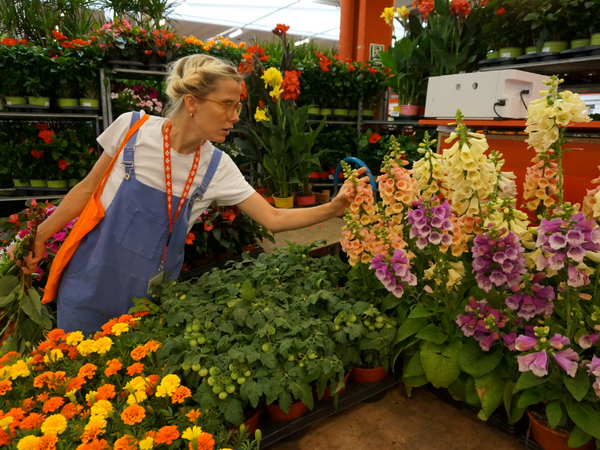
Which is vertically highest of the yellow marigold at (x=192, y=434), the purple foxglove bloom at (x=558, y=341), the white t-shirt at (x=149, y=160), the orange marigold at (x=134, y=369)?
the white t-shirt at (x=149, y=160)

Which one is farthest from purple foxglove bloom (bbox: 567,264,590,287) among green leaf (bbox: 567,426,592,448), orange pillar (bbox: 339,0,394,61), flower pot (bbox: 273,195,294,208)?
orange pillar (bbox: 339,0,394,61)

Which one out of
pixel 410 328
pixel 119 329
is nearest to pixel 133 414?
pixel 119 329

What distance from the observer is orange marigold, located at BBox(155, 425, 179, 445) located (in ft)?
2.40

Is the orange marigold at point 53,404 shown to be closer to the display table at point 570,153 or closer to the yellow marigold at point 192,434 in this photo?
the yellow marigold at point 192,434

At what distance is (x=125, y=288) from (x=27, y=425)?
0.68 m

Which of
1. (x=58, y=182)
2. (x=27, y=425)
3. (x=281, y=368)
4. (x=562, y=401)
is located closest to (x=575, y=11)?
(x=562, y=401)

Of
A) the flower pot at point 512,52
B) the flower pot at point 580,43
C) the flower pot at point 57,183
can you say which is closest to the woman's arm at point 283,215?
the flower pot at point 580,43

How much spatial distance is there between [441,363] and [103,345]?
2.83ft

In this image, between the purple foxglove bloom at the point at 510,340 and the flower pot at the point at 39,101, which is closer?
the purple foxglove bloom at the point at 510,340

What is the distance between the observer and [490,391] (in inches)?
38.8

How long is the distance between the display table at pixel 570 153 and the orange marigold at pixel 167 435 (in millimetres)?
2072

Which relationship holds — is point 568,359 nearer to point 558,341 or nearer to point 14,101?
point 558,341

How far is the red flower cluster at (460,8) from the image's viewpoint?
11.1ft

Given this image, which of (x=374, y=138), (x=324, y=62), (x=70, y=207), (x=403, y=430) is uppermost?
(x=324, y=62)
